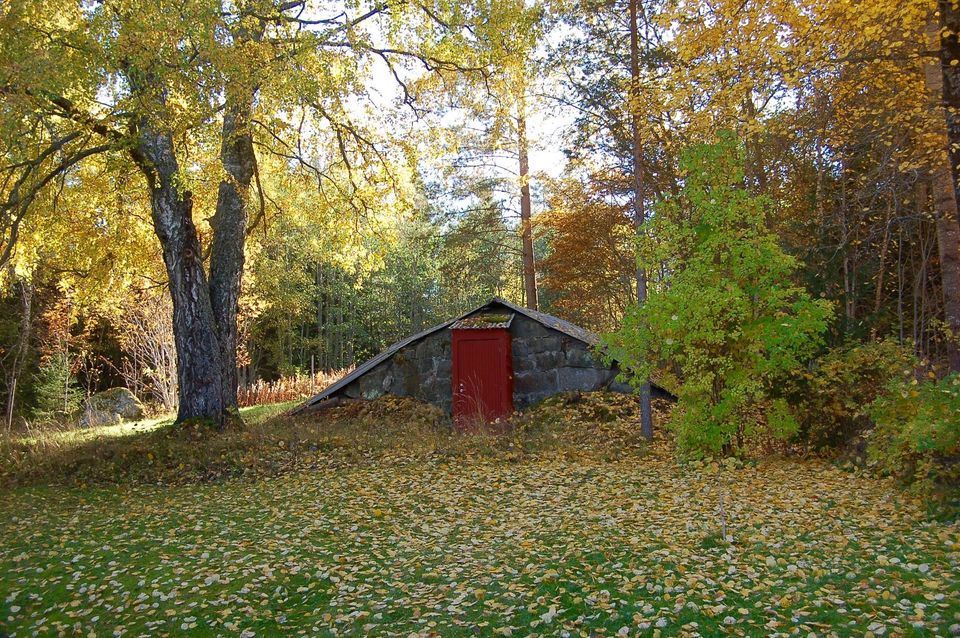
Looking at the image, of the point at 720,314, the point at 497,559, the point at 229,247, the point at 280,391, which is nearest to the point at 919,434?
the point at 720,314

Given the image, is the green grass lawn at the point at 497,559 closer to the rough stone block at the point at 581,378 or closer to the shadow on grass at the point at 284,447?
the shadow on grass at the point at 284,447

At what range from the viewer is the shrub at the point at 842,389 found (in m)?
6.94

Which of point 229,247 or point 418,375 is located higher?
point 229,247

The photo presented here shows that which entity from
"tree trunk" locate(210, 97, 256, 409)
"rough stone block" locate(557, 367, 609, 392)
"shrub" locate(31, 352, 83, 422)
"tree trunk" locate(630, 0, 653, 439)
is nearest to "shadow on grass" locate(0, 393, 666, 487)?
"tree trunk" locate(630, 0, 653, 439)

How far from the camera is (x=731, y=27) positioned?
8.14 meters

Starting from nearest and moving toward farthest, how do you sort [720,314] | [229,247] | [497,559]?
[497,559] < [720,314] < [229,247]

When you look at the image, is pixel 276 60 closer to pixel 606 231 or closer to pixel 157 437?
pixel 157 437

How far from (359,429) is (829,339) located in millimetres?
7470

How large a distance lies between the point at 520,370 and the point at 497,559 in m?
7.38

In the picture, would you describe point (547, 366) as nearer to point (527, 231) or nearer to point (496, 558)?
point (496, 558)

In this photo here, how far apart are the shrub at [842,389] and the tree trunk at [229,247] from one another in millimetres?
8376

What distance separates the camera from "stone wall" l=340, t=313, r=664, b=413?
11.8 m

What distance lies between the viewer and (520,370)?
1226 cm

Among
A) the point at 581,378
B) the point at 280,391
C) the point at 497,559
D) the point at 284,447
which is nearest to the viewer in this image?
the point at 497,559
